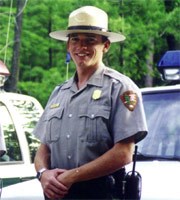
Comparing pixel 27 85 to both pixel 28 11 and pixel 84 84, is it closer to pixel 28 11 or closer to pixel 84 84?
pixel 28 11

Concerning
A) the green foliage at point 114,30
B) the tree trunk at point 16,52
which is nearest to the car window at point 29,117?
the green foliage at point 114,30

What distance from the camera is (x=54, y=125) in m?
4.05

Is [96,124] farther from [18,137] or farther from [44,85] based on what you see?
[44,85]

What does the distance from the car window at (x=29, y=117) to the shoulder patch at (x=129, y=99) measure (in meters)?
3.71

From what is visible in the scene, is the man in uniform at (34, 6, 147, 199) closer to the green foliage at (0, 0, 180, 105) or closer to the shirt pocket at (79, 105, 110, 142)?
the shirt pocket at (79, 105, 110, 142)

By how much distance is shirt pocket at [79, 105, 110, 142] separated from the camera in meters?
3.85

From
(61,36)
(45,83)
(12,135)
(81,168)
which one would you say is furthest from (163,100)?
(45,83)

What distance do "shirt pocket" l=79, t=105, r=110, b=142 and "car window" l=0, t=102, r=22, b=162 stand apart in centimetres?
343

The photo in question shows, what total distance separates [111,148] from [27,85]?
15178 millimetres

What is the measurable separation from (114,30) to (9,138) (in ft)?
25.1

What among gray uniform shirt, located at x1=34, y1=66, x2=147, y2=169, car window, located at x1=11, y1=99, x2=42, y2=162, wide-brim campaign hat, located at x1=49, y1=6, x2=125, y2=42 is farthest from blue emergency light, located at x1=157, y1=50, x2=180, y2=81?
car window, located at x1=11, y1=99, x2=42, y2=162

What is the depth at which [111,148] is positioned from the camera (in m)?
3.86

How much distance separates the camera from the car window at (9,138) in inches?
287

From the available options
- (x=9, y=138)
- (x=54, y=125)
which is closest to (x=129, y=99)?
(x=54, y=125)
